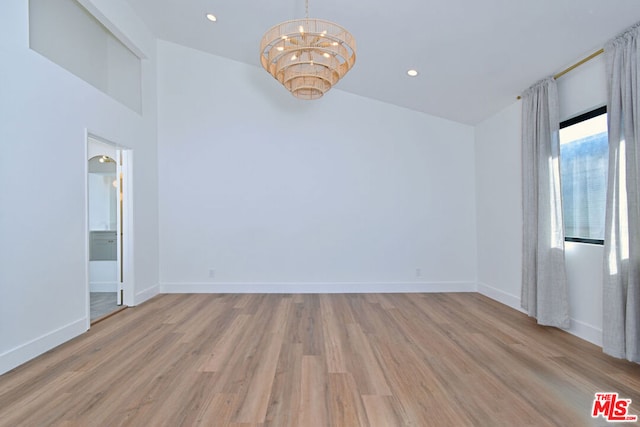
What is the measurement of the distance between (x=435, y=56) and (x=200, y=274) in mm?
4496

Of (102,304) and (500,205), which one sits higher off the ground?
(500,205)

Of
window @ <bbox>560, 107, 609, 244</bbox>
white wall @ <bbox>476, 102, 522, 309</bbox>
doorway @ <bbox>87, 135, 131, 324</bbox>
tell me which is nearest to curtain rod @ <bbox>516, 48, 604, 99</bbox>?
window @ <bbox>560, 107, 609, 244</bbox>

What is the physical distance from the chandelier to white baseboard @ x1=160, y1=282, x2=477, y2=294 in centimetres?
307

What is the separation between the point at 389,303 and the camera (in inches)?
171

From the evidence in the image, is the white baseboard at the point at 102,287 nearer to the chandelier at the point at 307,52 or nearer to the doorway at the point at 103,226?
the doorway at the point at 103,226

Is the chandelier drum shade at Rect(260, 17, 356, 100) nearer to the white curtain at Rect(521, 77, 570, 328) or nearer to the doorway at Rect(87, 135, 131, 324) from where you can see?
the white curtain at Rect(521, 77, 570, 328)

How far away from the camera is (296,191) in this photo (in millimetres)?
4992

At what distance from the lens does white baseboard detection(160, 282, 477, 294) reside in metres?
4.89

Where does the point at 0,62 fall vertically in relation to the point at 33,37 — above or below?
below

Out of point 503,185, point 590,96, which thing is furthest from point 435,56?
point 503,185

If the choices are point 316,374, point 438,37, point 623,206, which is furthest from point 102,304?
point 623,206

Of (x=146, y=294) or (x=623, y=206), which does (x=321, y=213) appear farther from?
(x=623, y=206)

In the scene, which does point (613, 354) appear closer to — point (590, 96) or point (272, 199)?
point (590, 96)

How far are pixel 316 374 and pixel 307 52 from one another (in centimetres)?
266
